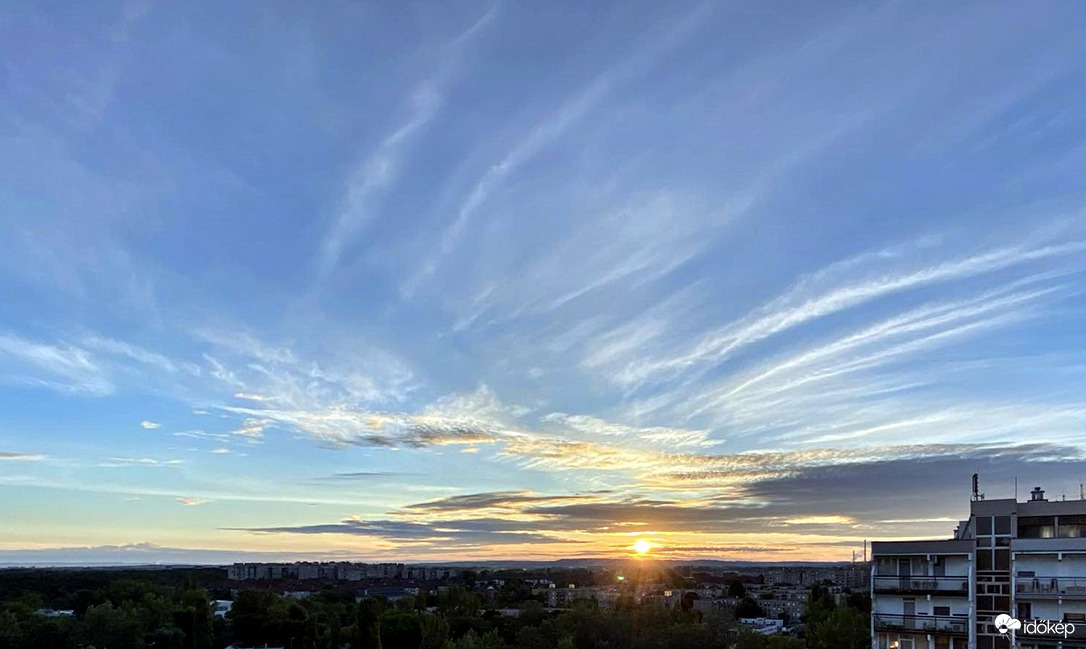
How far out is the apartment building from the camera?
26828 millimetres

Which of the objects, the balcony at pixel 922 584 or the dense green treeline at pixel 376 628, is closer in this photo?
the balcony at pixel 922 584

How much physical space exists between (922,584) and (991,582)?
219cm

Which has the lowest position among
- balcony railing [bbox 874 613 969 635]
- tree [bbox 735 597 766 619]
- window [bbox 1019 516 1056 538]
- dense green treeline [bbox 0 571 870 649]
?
tree [bbox 735 597 766 619]

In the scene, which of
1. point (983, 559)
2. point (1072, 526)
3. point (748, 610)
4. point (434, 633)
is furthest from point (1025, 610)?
point (748, 610)

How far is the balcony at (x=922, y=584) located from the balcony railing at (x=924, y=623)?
2.58ft

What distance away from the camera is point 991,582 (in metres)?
28.5

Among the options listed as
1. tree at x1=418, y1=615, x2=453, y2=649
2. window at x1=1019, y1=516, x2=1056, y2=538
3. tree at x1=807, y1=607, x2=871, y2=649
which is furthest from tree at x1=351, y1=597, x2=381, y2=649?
window at x1=1019, y1=516, x2=1056, y2=538

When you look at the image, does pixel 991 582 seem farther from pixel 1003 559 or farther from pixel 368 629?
pixel 368 629

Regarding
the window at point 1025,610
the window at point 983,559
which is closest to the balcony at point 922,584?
the window at point 983,559

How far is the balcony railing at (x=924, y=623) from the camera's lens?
28750mm

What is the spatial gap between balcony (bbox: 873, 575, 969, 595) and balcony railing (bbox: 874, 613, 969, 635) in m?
0.79

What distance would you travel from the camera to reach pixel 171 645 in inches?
2808

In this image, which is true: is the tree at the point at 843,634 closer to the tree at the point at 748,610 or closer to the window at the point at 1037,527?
the window at the point at 1037,527

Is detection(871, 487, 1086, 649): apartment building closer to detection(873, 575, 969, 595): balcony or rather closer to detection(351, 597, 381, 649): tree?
detection(873, 575, 969, 595): balcony
